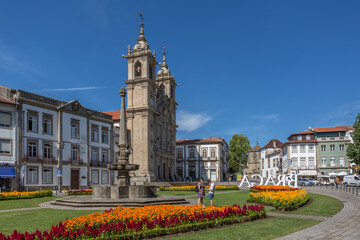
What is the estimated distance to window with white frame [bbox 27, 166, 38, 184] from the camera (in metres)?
35.2

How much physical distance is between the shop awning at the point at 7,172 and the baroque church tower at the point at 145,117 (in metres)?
21.3

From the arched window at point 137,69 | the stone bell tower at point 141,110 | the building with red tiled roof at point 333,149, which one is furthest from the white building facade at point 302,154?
the arched window at point 137,69

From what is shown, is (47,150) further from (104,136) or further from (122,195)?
(122,195)

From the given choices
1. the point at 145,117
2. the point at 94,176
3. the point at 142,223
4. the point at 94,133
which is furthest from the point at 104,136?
the point at 142,223

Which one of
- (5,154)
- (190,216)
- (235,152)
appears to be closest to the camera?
(190,216)

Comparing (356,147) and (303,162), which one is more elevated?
(356,147)

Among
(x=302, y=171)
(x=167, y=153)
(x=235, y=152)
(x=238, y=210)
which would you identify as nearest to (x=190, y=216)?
(x=238, y=210)

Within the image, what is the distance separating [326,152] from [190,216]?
2420 inches

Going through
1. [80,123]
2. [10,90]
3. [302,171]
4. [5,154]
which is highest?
[10,90]

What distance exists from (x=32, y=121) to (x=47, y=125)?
7.14ft

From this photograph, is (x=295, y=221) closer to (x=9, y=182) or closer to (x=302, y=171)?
(x=9, y=182)

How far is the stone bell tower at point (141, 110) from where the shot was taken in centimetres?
5378

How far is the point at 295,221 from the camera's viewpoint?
1279cm

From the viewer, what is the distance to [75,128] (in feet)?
137
